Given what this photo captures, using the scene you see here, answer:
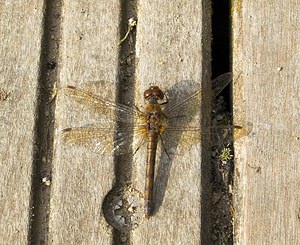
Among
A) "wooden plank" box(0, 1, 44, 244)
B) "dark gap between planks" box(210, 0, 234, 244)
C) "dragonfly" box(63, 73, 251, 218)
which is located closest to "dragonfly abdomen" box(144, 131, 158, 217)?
"dragonfly" box(63, 73, 251, 218)

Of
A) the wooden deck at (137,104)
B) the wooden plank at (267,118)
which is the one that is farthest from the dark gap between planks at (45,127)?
the wooden plank at (267,118)

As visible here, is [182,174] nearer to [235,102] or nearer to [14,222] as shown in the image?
[235,102]

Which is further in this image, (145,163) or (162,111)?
(162,111)

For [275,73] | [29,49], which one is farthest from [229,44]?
[29,49]

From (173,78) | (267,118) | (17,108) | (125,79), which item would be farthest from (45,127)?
(267,118)

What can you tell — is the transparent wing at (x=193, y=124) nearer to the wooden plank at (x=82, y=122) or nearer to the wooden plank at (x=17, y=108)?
the wooden plank at (x=82, y=122)

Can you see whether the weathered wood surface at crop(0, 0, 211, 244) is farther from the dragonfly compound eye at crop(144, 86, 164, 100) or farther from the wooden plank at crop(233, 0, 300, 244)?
the wooden plank at crop(233, 0, 300, 244)

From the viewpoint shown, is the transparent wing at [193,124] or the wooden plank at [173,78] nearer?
the wooden plank at [173,78]
